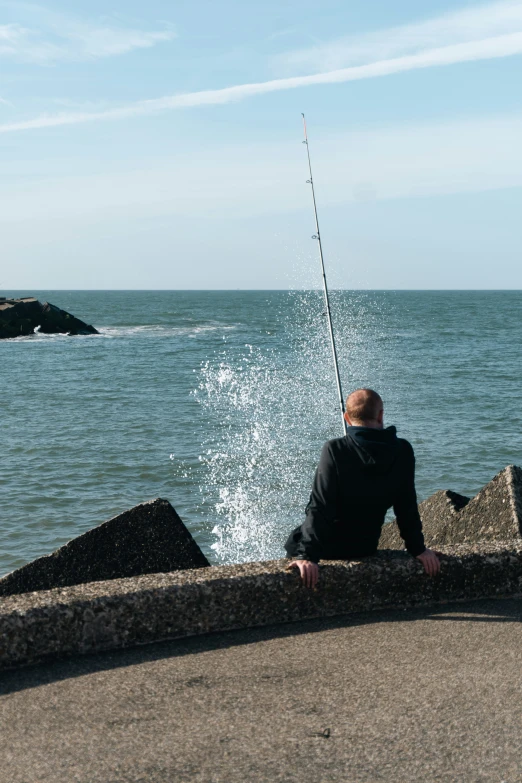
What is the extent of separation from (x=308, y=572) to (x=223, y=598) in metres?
0.36

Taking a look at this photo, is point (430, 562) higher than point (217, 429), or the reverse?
point (430, 562)

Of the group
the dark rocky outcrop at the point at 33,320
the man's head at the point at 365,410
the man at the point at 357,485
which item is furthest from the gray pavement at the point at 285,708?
the dark rocky outcrop at the point at 33,320

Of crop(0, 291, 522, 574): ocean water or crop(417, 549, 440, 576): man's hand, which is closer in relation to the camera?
crop(417, 549, 440, 576): man's hand

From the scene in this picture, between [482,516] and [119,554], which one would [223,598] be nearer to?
[119,554]

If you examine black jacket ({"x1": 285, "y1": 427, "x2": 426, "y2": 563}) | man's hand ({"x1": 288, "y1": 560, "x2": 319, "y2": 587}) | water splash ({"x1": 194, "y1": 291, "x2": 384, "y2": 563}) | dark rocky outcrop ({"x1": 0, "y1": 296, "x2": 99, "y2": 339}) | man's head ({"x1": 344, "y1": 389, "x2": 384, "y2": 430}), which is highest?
dark rocky outcrop ({"x1": 0, "y1": 296, "x2": 99, "y2": 339})

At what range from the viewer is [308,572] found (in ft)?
11.6

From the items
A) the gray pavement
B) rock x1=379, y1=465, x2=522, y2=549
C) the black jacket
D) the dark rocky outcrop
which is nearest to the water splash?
rock x1=379, y1=465, x2=522, y2=549

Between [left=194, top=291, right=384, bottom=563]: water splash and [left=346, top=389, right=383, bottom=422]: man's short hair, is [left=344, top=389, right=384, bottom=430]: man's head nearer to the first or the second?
[left=346, top=389, right=383, bottom=422]: man's short hair

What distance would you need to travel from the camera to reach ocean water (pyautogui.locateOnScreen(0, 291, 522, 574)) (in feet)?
38.5

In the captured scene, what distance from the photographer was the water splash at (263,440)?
1114 centimetres

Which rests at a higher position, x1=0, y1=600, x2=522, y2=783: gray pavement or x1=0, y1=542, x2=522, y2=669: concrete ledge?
x1=0, y1=542, x2=522, y2=669: concrete ledge

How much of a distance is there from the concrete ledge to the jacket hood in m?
0.46

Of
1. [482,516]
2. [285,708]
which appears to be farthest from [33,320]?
[285,708]

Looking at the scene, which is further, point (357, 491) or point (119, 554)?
point (119, 554)
